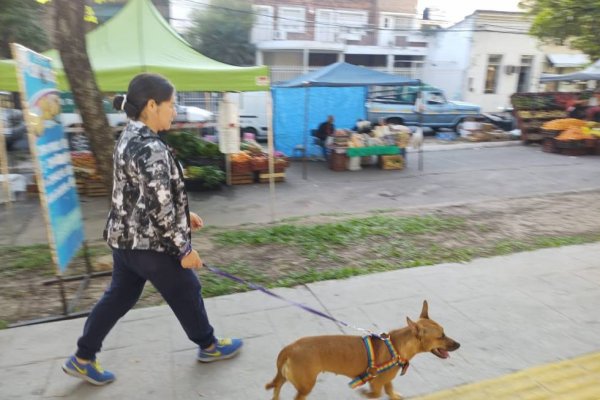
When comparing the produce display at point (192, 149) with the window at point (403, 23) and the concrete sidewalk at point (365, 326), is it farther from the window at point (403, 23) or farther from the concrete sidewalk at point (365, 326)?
the window at point (403, 23)

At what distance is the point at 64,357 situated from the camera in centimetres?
294

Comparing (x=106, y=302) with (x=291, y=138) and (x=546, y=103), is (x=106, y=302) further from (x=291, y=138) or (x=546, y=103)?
(x=546, y=103)

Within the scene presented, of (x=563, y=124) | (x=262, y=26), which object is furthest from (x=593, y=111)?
(x=262, y=26)

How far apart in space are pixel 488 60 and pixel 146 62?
20.3 metres

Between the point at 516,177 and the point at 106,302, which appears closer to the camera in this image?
the point at 106,302

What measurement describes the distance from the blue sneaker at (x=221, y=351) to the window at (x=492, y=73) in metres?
23.4

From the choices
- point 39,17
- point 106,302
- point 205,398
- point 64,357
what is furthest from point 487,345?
point 39,17

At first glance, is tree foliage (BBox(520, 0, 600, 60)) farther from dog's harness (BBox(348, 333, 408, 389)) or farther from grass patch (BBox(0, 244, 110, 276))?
grass patch (BBox(0, 244, 110, 276))

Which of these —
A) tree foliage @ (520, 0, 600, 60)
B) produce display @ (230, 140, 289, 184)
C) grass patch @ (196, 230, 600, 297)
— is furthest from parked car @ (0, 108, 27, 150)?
tree foliage @ (520, 0, 600, 60)

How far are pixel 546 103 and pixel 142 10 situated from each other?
12.4 m

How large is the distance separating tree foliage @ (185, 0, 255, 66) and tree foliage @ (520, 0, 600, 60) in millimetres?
15012

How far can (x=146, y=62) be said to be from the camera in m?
6.90

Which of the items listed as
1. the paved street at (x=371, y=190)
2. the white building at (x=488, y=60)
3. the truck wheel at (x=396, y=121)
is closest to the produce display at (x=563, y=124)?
the paved street at (x=371, y=190)

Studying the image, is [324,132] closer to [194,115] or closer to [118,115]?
[194,115]
